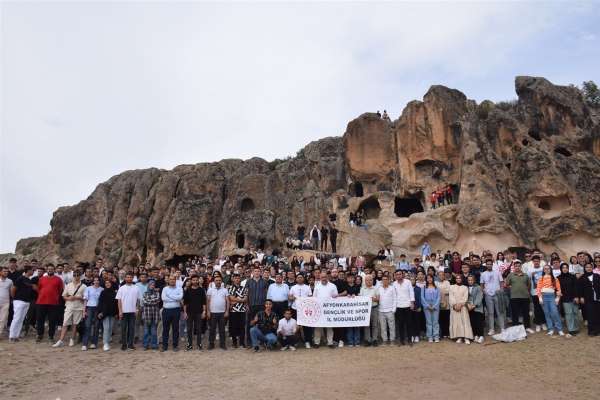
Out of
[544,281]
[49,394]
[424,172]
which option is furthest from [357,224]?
[49,394]

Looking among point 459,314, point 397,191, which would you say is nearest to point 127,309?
point 459,314

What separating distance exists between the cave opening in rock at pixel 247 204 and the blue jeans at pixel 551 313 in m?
27.8

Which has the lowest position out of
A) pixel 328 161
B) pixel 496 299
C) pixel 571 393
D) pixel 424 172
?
pixel 571 393

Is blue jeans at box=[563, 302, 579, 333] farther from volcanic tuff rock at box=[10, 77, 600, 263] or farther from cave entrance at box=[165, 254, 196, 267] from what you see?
cave entrance at box=[165, 254, 196, 267]

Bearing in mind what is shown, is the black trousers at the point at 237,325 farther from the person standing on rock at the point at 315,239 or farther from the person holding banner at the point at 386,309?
the person standing on rock at the point at 315,239

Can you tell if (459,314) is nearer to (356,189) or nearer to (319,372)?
(319,372)

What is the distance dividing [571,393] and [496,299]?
175 inches

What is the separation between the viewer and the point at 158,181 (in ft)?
137

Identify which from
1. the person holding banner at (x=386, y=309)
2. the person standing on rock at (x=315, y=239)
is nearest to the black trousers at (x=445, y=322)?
the person holding banner at (x=386, y=309)

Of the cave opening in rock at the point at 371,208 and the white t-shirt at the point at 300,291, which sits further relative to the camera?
the cave opening in rock at the point at 371,208

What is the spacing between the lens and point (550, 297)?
11.3 m

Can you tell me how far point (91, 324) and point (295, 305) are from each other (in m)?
5.23

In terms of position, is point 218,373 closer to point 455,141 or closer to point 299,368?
point 299,368

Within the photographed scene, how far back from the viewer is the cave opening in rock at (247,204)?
37188 mm
